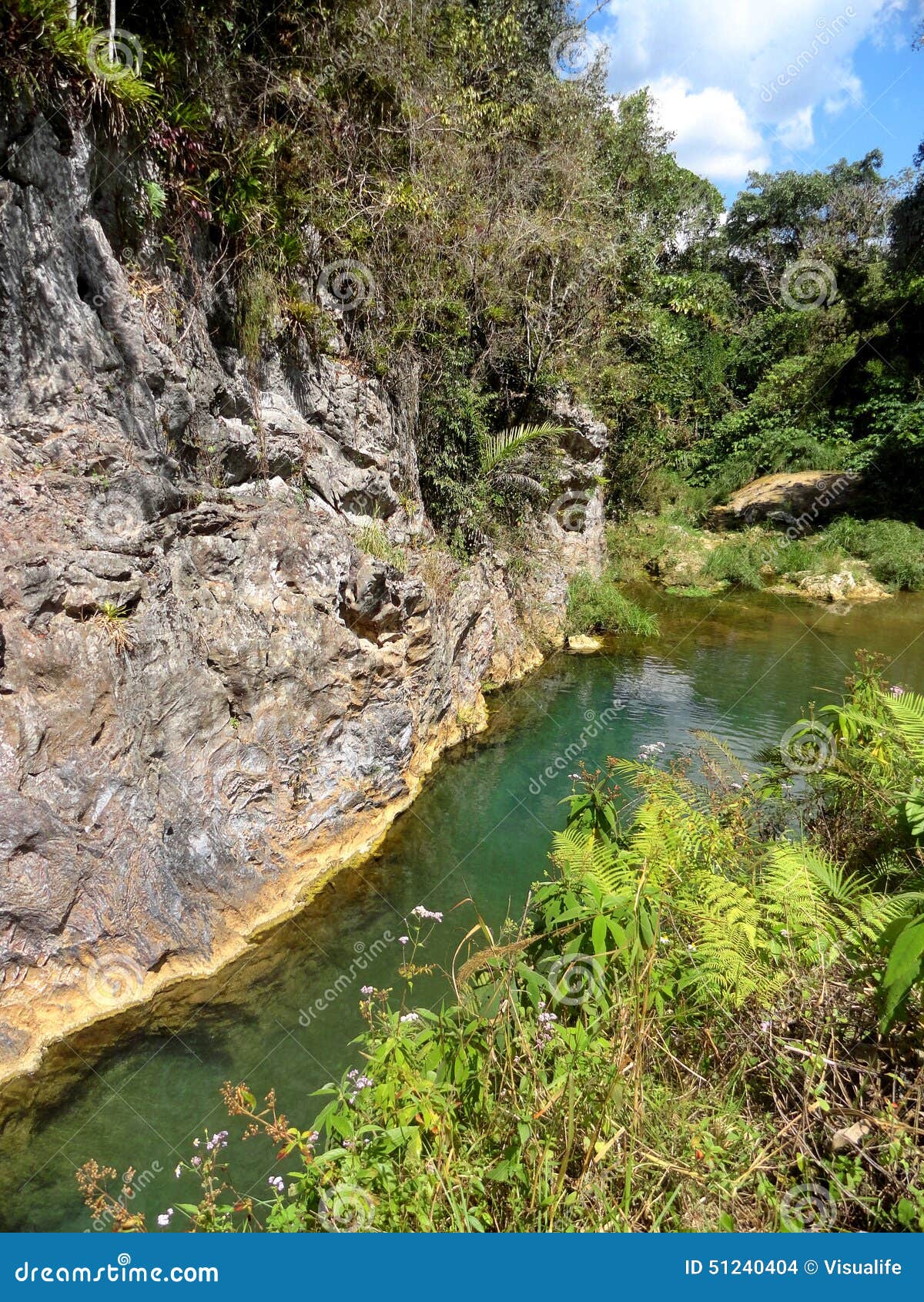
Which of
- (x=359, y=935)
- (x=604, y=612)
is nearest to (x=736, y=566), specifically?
(x=604, y=612)

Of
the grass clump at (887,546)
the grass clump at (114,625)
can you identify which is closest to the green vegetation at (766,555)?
the grass clump at (887,546)

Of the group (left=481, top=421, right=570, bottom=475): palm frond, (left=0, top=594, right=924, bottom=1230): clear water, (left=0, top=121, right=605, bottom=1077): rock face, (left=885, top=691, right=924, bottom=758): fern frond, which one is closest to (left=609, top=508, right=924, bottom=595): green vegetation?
(left=481, top=421, right=570, bottom=475): palm frond

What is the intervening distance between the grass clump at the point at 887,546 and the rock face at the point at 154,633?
44.5 ft

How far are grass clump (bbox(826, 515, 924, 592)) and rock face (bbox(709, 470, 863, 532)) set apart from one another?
2.53 ft

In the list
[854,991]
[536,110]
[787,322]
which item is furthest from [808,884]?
[787,322]

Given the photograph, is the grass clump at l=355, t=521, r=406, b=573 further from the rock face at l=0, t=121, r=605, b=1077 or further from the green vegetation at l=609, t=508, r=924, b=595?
the green vegetation at l=609, t=508, r=924, b=595

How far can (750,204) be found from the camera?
31453 mm

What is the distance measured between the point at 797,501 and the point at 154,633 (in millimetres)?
18185

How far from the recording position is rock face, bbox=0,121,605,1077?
4.59m

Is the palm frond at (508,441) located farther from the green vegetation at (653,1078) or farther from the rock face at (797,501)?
the rock face at (797,501)

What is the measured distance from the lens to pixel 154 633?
536 cm

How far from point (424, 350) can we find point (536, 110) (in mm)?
6335

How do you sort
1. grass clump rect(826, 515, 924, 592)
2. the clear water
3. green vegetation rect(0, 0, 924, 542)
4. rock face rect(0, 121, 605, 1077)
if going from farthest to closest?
1. grass clump rect(826, 515, 924, 592)
2. green vegetation rect(0, 0, 924, 542)
3. rock face rect(0, 121, 605, 1077)
4. the clear water

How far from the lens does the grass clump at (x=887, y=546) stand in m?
16.3
